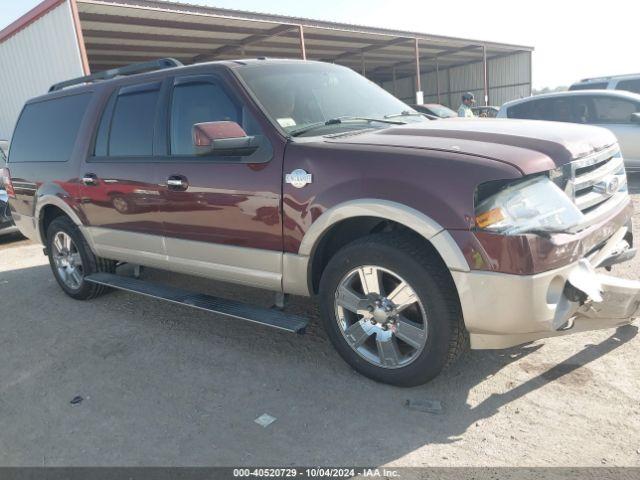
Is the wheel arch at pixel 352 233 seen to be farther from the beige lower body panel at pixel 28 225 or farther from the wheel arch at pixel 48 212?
the beige lower body panel at pixel 28 225

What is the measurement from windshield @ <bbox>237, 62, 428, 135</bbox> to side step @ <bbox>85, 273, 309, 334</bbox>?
3.97 feet

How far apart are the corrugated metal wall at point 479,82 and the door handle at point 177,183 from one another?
2801 centimetres

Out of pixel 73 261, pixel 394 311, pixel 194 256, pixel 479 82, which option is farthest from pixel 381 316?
pixel 479 82

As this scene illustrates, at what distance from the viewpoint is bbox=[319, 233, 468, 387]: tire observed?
2.74 m

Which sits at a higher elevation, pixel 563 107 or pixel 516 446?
pixel 563 107

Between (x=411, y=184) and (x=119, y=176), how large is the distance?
8.60 ft

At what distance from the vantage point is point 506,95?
29.5 m

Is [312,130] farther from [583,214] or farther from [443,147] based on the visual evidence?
[583,214]

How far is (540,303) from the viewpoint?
248cm

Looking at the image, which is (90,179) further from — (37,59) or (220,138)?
(37,59)

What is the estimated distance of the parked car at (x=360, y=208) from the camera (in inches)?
100.0

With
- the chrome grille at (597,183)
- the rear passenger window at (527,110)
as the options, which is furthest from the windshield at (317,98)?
the rear passenger window at (527,110)

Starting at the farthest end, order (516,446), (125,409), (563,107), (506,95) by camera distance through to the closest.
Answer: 1. (506,95)
2. (563,107)
3. (125,409)
4. (516,446)

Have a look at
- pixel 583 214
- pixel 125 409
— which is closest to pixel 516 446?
pixel 583 214
